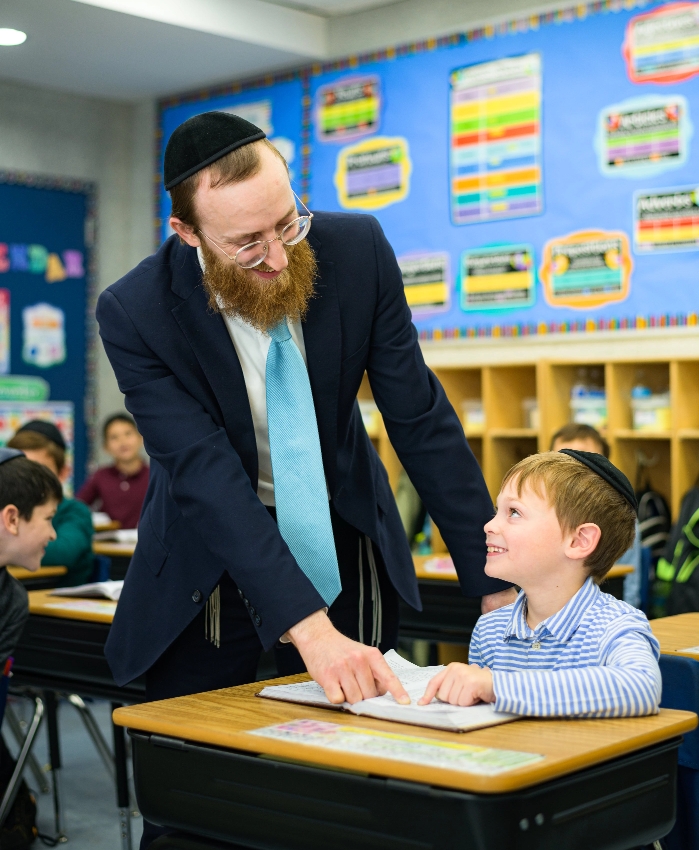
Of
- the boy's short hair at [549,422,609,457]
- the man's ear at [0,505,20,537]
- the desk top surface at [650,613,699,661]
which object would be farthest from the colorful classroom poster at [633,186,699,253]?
the man's ear at [0,505,20,537]

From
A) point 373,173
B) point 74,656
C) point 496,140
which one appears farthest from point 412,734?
point 373,173

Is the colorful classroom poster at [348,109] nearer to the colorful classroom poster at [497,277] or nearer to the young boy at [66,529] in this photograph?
the colorful classroom poster at [497,277]

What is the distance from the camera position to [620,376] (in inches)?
217

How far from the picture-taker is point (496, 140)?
618cm

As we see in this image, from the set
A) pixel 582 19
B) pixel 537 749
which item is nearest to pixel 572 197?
pixel 582 19

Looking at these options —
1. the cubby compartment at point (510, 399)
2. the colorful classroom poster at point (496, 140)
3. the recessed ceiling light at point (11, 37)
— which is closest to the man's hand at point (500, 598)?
the cubby compartment at point (510, 399)

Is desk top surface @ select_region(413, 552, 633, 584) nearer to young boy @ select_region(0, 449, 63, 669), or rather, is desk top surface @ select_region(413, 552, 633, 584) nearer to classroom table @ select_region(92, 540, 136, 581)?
A: young boy @ select_region(0, 449, 63, 669)

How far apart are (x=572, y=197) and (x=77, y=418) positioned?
12.1ft

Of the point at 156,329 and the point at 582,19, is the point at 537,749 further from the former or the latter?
the point at 582,19

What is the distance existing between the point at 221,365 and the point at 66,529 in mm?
2466

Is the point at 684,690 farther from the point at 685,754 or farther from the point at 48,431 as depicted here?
the point at 48,431

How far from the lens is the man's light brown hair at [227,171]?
1.80 m

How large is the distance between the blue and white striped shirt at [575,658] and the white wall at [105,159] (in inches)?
248

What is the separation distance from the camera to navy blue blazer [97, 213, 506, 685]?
1.90 m
